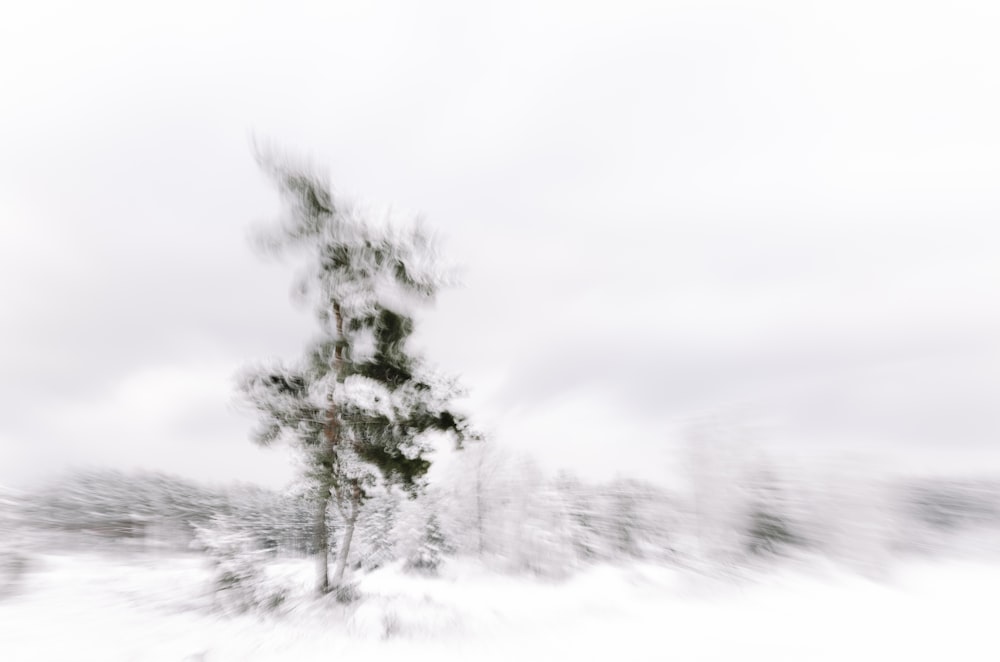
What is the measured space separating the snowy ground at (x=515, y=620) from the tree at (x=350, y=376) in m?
3.07

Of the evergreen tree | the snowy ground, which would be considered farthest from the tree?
the evergreen tree

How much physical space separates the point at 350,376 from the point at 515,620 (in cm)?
757

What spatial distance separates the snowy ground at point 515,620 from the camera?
682 cm

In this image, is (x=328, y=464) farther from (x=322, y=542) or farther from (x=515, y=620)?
(x=515, y=620)

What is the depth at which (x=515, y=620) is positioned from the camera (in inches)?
395

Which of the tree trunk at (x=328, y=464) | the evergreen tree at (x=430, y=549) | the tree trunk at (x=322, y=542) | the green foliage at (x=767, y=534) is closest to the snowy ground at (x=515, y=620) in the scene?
the tree trunk at (x=322, y=542)

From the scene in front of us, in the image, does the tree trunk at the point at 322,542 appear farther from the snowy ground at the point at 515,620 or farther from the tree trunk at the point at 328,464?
the snowy ground at the point at 515,620

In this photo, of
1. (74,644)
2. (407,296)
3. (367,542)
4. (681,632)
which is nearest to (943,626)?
(681,632)

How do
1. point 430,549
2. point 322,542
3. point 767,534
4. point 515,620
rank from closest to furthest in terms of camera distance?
point 515,620, point 322,542, point 767,534, point 430,549

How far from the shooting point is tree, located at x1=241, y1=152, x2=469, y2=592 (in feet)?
35.4

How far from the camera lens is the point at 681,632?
27.2 ft

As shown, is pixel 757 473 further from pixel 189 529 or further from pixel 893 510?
pixel 189 529

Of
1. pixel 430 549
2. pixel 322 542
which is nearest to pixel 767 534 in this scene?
pixel 322 542

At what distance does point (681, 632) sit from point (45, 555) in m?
16.7
